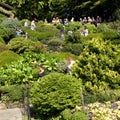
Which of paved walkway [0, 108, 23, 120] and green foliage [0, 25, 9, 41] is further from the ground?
green foliage [0, 25, 9, 41]

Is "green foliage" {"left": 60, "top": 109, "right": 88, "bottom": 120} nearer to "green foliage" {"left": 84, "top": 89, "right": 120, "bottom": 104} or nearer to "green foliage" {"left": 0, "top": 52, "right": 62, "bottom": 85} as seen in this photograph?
"green foliage" {"left": 84, "top": 89, "right": 120, "bottom": 104}

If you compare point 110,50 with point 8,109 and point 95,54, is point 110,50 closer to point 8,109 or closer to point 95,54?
point 95,54

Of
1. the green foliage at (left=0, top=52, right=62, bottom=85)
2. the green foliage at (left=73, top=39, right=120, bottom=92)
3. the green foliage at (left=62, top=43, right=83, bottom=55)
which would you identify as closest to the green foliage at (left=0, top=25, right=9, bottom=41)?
the green foliage at (left=62, top=43, right=83, bottom=55)

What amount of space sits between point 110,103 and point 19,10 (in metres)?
32.6

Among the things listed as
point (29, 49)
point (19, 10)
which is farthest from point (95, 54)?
point (19, 10)

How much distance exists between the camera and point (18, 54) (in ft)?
76.5

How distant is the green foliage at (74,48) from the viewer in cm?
2365

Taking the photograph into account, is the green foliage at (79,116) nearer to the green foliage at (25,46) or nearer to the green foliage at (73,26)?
the green foliage at (25,46)

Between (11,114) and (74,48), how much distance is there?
32.0 ft

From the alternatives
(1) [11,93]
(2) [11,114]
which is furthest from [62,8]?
(2) [11,114]

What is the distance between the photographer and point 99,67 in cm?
1518

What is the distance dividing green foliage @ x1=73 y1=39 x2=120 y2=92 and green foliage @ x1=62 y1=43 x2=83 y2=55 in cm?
814

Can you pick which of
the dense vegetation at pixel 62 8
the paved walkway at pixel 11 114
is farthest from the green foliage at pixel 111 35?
the dense vegetation at pixel 62 8

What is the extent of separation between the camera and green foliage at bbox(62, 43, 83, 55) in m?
23.7
